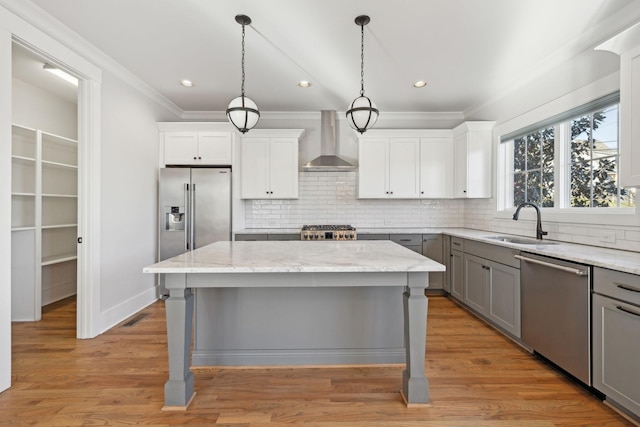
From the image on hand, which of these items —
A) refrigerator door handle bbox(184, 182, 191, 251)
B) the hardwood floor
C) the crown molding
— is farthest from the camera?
refrigerator door handle bbox(184, 182, 191, 251)

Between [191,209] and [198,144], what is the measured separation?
2.99ft

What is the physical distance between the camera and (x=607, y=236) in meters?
2.48

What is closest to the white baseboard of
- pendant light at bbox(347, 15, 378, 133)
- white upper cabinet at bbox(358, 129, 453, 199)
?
pendant light at bbox(347, 15, 378, 133)

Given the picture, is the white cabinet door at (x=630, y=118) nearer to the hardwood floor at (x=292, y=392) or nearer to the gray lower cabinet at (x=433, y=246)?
the hardwood floor at (x=292, y=392)

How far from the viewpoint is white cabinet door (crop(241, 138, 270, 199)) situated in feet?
14.8

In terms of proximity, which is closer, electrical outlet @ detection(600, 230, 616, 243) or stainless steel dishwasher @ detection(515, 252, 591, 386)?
stainless steel dishwasher @ detection(515, 252, 591, 386)

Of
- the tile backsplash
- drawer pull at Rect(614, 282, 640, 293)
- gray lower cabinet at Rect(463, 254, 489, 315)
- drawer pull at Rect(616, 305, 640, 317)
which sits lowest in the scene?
gray lower cabinet at Rect(463, 254, 489, 315)

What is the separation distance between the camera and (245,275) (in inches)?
72.7

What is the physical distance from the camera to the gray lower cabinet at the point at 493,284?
274 centimetres

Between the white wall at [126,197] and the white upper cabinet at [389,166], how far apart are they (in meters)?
2.84

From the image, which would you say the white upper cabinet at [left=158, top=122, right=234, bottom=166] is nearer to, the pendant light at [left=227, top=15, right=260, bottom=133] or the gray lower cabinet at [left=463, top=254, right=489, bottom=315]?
the pendant light at [left=227, top=15, right=260, bottom=133]

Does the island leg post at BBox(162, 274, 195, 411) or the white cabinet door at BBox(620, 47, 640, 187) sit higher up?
the white cabinet door at BBox(620, 47, 640, 187)

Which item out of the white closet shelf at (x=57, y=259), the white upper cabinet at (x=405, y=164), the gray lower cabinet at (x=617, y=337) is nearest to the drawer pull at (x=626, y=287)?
the gray lower cabinet at (x=617, y=337)

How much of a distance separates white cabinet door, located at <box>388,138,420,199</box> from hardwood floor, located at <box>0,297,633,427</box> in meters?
2.33
